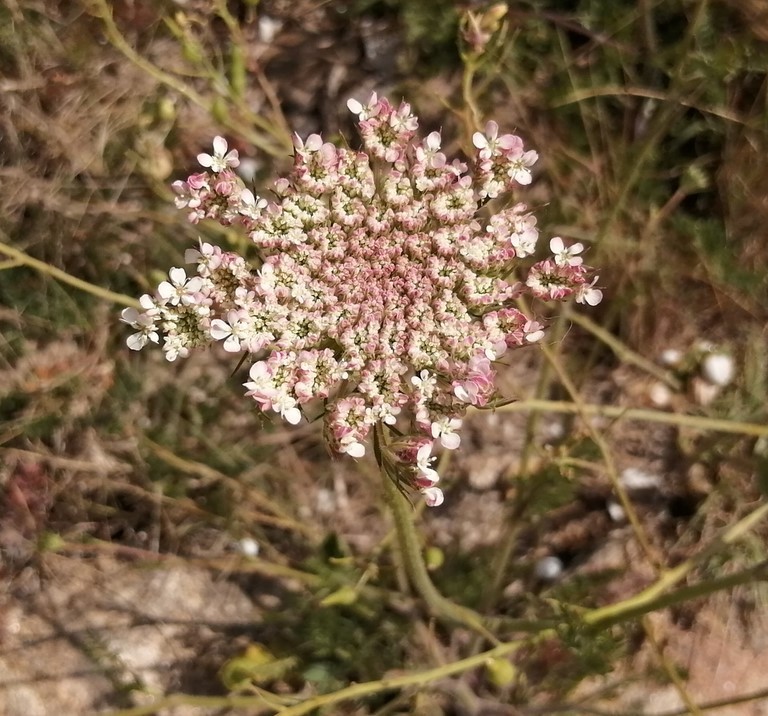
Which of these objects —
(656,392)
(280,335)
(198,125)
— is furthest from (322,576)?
(198,125)

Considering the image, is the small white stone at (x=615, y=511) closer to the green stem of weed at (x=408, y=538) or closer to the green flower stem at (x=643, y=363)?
the green flower stem at (x=643, y=363)

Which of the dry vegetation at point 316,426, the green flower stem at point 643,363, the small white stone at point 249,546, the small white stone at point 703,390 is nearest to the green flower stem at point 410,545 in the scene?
the dry vegetation at point 316,426

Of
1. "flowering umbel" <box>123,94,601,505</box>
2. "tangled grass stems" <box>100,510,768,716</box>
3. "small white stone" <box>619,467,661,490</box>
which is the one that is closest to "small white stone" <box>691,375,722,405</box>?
"small white stone" <box>619,467,661,490</box>

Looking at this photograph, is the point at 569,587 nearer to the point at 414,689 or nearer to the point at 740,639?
the point at 414,689

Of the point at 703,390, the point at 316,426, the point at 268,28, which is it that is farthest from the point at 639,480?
the point at 268,28

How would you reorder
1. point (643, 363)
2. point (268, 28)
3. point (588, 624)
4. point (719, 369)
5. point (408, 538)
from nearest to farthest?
point (408, 538), point (588, 624), point (643, 363), point (719, 369), point (268, 28)

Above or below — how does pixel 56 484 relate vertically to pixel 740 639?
above

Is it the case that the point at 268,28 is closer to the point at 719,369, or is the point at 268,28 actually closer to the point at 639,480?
the point at 719,369
